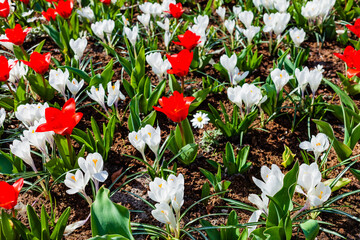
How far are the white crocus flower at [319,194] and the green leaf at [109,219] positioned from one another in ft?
2.52

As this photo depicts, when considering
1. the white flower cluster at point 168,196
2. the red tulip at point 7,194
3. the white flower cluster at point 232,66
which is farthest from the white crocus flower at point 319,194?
the red tulip at point 7,194

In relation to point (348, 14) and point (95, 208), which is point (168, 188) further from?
point (348, 14)

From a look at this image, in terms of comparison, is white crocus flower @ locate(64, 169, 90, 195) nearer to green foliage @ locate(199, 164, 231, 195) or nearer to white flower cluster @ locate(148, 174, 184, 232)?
white flower cluster @ locate(148, 174, 184, 232)

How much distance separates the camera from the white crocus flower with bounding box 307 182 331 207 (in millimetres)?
1514

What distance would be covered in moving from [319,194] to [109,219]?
2.91ft

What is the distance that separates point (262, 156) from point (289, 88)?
0.76m

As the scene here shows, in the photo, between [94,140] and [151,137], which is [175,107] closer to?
[151,137]

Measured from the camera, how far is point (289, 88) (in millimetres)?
2816

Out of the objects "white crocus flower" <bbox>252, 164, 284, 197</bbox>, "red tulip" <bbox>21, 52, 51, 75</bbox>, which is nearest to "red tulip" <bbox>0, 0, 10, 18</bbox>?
"red tulip" <bbox>21, 52, 51, 75</bbox>

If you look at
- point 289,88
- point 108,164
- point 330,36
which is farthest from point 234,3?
point 108,164

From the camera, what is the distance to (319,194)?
1.56 meters

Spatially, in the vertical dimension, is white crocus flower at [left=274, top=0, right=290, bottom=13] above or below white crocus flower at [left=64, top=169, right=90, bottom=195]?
above

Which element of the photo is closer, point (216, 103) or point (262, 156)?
point (262, 156)

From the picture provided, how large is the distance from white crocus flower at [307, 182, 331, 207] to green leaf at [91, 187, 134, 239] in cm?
77
